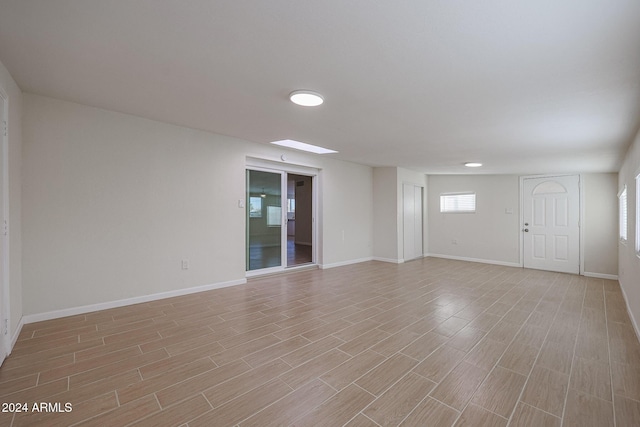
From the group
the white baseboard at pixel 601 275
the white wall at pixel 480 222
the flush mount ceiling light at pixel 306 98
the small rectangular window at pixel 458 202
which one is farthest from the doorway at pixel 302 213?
the white baseboard at pixel 601 275

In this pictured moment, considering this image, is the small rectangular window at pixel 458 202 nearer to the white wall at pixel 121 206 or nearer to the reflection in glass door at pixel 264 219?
the reflection in glass door at pixel 264 219

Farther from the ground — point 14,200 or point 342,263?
point 14,200

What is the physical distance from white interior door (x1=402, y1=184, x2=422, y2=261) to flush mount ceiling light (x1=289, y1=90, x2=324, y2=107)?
4850mm

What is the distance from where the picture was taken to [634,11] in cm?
148

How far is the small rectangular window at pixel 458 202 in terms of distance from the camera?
7.50 m

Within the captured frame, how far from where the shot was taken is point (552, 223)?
6.38 metres

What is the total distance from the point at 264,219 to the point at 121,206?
237cm

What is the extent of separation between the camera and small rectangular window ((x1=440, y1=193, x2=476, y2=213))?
7496 millimetres

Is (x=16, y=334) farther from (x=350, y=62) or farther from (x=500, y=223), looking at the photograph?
(x=500, y=223)

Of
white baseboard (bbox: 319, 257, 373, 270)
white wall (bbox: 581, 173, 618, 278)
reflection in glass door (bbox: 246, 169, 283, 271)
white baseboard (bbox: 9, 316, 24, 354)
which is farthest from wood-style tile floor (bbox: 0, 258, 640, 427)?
white wall (bbox: 581, 173, 618, 278)

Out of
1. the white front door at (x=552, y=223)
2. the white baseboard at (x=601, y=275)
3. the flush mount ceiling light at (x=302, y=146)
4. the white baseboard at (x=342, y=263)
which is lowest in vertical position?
the white baseboard at (x=601, y=275)

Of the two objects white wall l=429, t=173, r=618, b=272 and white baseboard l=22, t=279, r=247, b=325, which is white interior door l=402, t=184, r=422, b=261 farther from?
white baseboard l=22, t=279, r=247, b=325

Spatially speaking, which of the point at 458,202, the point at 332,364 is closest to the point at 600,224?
the point at 458,202

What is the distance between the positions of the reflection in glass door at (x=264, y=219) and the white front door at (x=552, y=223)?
584cm
